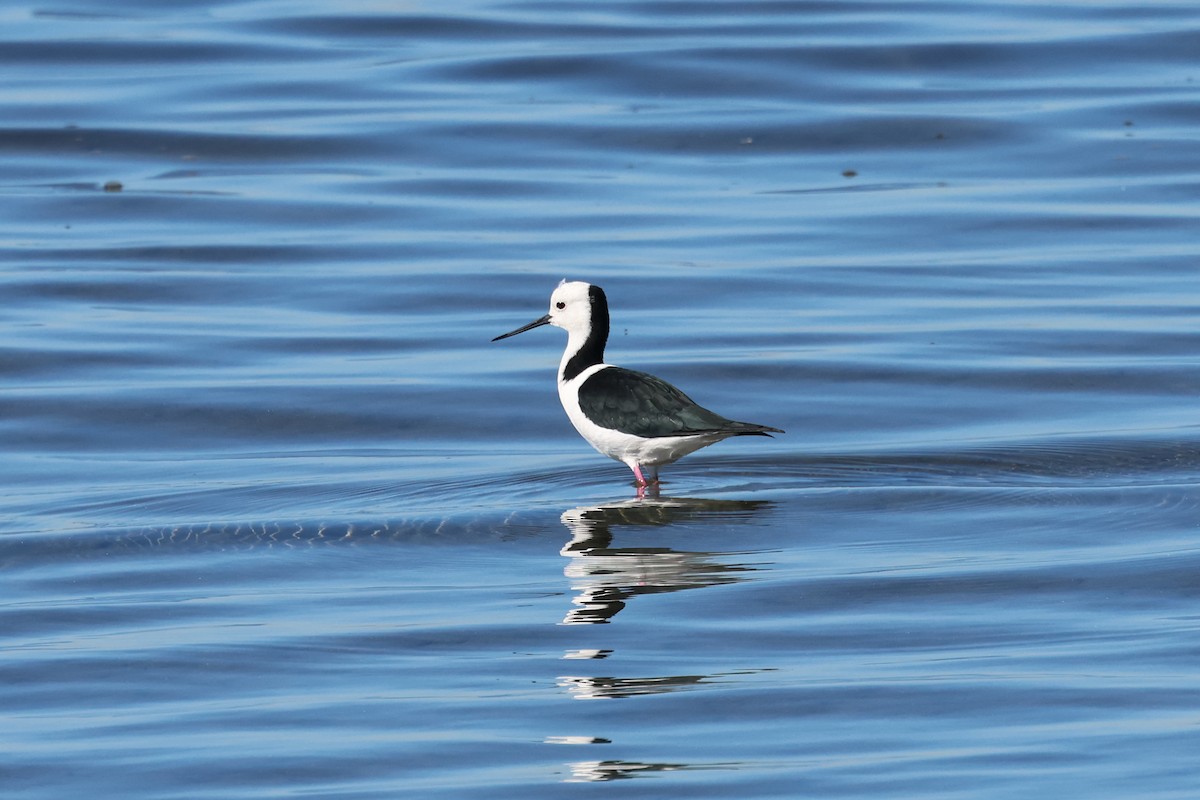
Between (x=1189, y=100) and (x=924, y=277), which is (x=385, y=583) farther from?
(x=1189, y=100)

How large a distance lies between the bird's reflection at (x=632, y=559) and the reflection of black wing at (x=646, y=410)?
31 cm

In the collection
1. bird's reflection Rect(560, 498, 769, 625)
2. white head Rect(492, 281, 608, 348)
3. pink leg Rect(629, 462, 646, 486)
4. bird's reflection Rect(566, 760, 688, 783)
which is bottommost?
bird's reflection Rect(566, 760, 688, 783)

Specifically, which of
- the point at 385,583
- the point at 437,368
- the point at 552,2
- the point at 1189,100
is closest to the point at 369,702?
the point at 385,583

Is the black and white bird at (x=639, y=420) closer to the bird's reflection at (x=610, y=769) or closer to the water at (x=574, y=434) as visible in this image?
the water at (x=574, y=434)

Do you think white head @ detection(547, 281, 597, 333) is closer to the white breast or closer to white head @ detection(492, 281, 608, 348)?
white head @ detection(492, 281, 608, 348)

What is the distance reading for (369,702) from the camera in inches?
230

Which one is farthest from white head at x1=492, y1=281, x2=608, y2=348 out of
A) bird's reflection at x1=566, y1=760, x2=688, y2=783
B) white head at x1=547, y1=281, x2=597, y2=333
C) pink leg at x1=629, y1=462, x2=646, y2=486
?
bird's reflection at x1=566, y1=760, x2=688, y2=783

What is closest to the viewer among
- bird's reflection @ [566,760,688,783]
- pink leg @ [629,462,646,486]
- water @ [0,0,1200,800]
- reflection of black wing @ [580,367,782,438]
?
bird's reflection @ [566,760,688,783]

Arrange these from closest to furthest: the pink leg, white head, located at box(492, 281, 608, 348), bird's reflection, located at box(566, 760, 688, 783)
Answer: bird's reflection, located at box(566, 760, 688, 783), the pink leg, white head, located at box(492, 281, 608, 348)

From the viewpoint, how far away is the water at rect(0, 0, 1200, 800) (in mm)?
5629

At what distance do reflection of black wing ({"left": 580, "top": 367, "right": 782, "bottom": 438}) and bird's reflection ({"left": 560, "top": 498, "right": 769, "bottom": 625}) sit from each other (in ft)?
1.00

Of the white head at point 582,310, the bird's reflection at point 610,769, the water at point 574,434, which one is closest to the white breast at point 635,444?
the water at point 574,434

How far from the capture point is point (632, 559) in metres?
7.45

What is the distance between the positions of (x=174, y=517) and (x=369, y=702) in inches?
103
